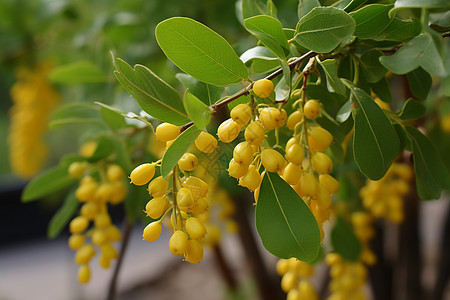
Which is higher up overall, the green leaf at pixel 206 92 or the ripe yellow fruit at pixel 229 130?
the ripe yellow fruit at pixel 229 130

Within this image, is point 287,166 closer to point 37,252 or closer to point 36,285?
point 36,285

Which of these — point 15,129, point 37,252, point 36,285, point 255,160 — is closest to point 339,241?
point 255,160

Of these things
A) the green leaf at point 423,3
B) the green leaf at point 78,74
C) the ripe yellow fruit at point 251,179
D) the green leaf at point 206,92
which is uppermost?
the green leaf at point 423,3

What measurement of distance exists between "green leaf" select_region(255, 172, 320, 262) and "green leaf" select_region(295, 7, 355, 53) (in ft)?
0.40

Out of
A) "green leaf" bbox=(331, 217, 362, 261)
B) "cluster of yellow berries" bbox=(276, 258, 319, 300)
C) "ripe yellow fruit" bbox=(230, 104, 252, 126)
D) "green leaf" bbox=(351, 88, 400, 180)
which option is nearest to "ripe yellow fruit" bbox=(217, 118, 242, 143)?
"ripe yellow fruit" bbox=(230, 104, 252, 126)

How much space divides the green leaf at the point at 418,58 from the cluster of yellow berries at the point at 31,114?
1.27 m

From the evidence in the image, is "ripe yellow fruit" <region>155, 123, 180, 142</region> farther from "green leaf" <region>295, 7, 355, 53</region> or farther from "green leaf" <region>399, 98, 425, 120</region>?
"green leaf" <region>399, 98, 425, 120</region>

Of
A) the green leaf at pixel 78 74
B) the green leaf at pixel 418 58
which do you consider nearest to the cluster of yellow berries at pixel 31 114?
the green leaf at pixel 78 74

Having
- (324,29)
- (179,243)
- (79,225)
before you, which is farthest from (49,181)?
(324,29)

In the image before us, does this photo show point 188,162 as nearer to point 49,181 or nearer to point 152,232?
point 152,232

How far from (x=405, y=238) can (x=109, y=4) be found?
1107mm

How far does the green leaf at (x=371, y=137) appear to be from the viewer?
379mm

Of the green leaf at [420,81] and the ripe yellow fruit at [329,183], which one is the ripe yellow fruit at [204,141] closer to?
the ripe yellow fruit at [329,183]

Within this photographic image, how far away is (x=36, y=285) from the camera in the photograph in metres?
2.40
